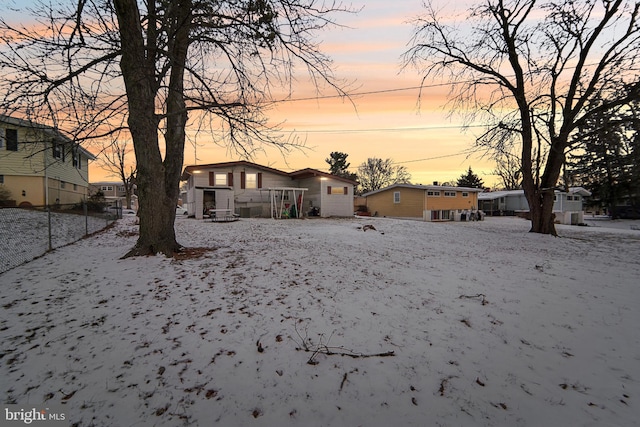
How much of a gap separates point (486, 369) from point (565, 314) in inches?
90.3

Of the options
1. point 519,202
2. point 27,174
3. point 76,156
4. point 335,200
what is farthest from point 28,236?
point 519,202

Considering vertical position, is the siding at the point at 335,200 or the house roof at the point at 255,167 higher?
the house roof at the point at 255,167

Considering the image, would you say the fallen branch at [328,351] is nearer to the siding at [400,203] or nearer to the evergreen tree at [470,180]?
the siding at [400,203]

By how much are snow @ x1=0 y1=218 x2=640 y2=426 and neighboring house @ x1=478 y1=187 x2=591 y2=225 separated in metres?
34.6

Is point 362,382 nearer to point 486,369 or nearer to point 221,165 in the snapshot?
point 486,369

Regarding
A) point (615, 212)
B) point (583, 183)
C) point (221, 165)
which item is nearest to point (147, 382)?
point (221, 165)

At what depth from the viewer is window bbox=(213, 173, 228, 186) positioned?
21.5 meters

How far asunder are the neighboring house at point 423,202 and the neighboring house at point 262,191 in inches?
323

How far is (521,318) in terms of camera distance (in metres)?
3.80

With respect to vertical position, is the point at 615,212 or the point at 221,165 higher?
the point at 221,165

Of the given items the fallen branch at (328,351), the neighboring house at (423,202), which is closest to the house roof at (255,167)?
the neighboring house at (423,202)

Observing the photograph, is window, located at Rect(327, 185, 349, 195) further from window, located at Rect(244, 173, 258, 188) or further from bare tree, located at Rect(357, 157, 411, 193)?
bare tree, located at Rect(357, 157, 411, 193)

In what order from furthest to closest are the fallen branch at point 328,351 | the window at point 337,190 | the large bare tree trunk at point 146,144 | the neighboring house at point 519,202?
the neighboring house at point 519,202 → the window at point 337,190 → the large bare tree trunk at point 146,144 → the fallen branch at point 328,351

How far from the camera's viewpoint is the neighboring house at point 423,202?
87.7 feet
